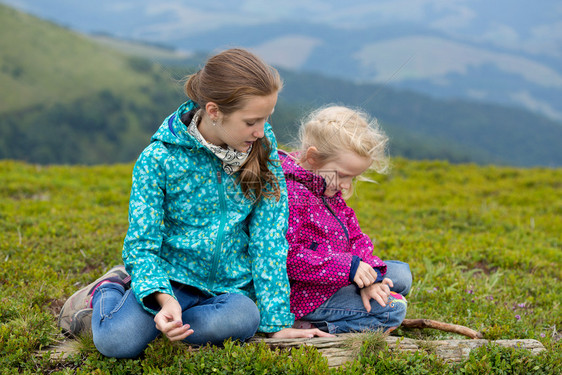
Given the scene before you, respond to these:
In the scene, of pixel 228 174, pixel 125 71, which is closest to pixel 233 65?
pixel 228 174

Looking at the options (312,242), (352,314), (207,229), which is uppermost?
(207,229)

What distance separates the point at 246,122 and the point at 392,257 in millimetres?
4139

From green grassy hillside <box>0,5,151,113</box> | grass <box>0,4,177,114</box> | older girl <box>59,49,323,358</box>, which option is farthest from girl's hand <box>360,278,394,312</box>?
green grassy hillside <box>0,5,151,113</box>

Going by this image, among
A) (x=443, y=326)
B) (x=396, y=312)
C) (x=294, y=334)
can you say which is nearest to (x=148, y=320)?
(x=294, y=334)

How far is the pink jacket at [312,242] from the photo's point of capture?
4539mm

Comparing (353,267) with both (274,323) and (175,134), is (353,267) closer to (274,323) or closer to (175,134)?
(274,323)

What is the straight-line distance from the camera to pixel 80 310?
14.3 ft

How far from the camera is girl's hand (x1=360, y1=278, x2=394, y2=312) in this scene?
451 centimetres

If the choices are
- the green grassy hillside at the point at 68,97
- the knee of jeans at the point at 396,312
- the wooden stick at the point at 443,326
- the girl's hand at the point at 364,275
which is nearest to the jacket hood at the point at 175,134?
the girl's hand at the point at 364,275

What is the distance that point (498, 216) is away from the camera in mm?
10430

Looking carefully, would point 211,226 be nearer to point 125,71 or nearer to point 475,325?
point 475,325

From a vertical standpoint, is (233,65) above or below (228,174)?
above

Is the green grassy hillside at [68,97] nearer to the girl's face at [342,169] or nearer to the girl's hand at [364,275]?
the girl's face at [342,169]

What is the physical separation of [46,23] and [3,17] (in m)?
18.9
